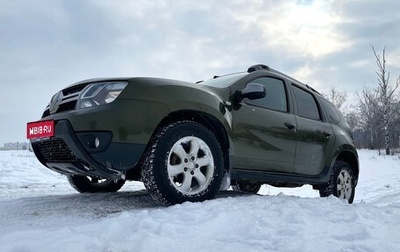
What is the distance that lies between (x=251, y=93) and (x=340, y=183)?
2.34m

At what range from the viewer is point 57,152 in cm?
317

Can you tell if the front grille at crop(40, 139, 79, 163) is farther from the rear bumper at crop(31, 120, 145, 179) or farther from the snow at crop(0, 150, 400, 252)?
A: the snow at crop(0, 150, 400, 252)

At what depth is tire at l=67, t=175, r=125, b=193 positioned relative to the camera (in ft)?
14.4

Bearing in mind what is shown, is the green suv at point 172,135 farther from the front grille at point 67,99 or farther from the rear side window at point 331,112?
the rear side window at point 331,112

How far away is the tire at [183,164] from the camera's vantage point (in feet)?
9.82

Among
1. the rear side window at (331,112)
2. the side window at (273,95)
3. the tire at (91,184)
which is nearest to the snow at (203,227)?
the tire at (91,184)

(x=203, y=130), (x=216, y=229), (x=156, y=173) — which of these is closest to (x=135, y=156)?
(x=156, y=173)

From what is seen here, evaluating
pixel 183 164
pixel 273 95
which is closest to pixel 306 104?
pixel 273 95

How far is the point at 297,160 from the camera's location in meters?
4.38

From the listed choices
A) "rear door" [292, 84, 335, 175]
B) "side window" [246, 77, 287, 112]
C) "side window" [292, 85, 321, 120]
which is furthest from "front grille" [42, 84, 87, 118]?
"side window" [292, 85, 321, 120]

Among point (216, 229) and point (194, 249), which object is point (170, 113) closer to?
point (216, 229)

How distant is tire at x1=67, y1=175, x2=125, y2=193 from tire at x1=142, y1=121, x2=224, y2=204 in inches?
60.5

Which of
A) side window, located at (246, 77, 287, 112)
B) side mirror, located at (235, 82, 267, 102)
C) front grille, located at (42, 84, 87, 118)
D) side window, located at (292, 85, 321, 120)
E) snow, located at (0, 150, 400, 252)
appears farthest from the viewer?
side window, located at (292, 85, 321, 120)

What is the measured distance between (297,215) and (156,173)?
1.11 m
